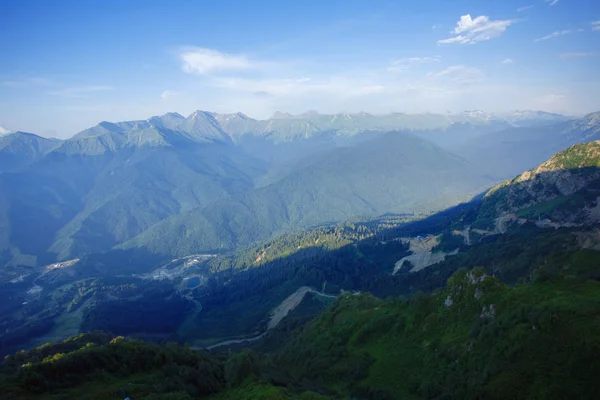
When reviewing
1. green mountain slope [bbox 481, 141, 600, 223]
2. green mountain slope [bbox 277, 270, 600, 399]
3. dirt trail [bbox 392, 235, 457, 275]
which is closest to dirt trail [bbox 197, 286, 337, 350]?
dirt trail [bbox 392, 235, 457, 275]

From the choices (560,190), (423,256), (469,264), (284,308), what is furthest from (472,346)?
(560,190)

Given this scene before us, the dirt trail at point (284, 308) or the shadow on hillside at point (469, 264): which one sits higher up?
the shadow on hillside at point (469, 264)

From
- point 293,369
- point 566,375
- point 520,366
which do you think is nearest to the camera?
point 566,375

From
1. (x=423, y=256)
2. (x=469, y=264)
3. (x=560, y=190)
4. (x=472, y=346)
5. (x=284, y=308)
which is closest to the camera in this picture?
(x=472, y=346)

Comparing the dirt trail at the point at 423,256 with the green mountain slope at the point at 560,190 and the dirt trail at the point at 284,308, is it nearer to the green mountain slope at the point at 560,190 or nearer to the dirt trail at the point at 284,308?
the green mountain slope at the point at 560,190

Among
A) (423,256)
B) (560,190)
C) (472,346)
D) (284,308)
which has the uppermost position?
(472,346)

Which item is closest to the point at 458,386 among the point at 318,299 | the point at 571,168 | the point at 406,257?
the point at 318,299

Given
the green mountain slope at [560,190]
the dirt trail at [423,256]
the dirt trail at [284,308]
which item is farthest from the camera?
the dirt trail at [423,256]

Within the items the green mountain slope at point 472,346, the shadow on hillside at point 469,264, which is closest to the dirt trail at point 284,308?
the shadow on hillside at point 469,264

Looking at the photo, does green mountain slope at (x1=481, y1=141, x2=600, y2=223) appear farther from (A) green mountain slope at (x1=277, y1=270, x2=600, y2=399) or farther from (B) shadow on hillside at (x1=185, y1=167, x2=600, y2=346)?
(A) green mountain slope at (x1=277, y1=270, x2=600, y2=399)

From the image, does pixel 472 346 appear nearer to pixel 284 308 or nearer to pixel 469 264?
pixel 469 264

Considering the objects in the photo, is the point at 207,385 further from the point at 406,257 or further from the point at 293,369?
the point at 406,257
